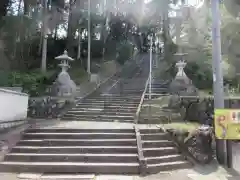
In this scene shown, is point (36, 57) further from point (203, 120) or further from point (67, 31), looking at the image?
point (203, 120)

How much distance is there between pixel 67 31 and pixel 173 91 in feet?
53.7

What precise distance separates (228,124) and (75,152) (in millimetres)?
4104

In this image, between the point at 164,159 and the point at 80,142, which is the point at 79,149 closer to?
the point at 80,142

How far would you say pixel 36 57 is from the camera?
2438 centimetres

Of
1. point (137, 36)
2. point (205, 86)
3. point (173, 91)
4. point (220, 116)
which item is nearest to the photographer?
point (220, 116)

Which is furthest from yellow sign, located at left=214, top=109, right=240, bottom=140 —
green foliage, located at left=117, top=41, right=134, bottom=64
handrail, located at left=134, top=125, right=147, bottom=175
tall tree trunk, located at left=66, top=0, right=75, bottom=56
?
tall tree trunk, located at left=66, top=0, right=75, bottom=56

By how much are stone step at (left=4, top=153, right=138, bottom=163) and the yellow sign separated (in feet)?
7.39

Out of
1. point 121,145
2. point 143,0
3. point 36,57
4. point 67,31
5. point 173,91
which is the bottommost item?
point 121,145

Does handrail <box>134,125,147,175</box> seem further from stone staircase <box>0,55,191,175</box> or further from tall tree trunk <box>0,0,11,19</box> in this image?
tall tree trunk <box>0,0,11,19</box>

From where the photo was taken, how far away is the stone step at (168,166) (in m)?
5.86

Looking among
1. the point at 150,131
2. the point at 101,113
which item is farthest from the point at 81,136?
the point at 101,113

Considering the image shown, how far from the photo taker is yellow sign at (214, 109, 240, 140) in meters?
5.97

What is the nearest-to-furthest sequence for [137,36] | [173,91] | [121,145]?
[121,145] < [173,91] < [137,36]

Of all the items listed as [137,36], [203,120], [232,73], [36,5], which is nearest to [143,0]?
[137,36]
